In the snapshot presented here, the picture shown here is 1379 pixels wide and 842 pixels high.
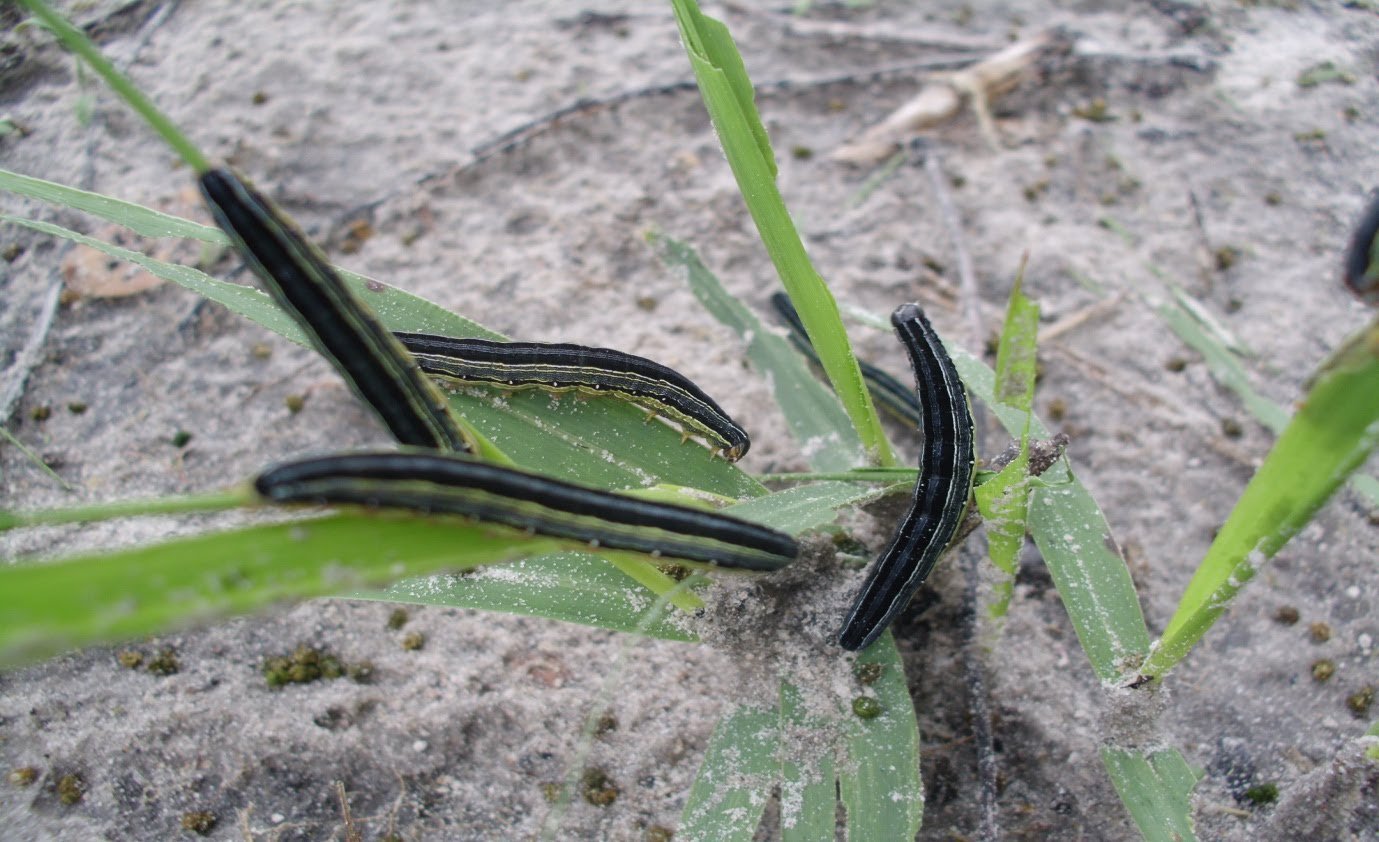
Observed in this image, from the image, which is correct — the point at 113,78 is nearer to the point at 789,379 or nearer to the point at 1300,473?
the point at 1300,473

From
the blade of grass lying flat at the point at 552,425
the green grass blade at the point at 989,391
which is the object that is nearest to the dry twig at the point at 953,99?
the green grass blade at the point at 989,391

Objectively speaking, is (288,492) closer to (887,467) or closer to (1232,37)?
(887,467)

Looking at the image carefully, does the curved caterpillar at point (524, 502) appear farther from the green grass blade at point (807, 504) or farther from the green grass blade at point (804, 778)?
A: the green grass blade at point (804, 778)

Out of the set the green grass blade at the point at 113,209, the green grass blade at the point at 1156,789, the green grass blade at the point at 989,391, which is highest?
the green grass blade at the point at 113,209

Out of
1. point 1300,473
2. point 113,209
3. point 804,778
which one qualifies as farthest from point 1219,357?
point 113,209

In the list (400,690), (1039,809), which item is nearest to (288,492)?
(400,690)

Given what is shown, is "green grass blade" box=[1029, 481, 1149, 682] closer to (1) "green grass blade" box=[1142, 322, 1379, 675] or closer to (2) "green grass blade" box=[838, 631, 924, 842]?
(1) "green grass blade" box=[1142, 322, 1379, 675]
